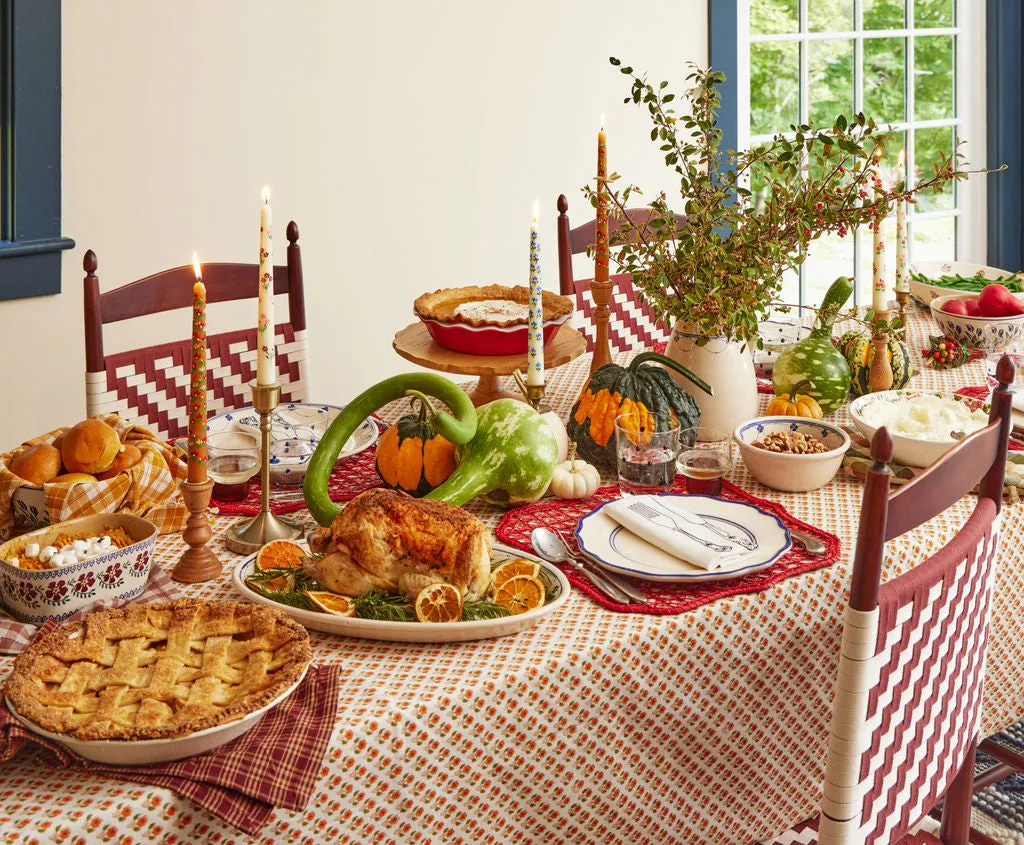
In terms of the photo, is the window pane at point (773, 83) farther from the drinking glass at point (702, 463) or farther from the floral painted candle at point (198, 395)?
the floral painted candle at point (198, 395)

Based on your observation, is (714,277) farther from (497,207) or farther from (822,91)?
(822,91)

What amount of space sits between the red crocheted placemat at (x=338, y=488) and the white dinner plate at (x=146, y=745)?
0.57m

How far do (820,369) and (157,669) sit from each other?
4.01 ft

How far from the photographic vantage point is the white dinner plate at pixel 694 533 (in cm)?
133

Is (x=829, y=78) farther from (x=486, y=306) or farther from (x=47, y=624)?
(x=47, y=624)

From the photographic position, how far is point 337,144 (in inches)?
122

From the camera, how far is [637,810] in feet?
4.14

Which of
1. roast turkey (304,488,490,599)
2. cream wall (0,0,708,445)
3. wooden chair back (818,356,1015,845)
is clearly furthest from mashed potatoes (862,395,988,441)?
cream wall (0,0,708,445)

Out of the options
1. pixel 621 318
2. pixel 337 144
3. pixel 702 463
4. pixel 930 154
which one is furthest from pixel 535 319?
pixel 930 154

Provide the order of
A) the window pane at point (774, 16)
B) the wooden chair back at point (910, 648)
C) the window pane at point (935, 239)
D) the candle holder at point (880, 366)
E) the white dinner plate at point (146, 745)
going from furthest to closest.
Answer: the window pane at point (935, 239), the window pane at point (774, 16), the candle holder at point (880, 366), the wooden chair back at point (910, 648), the white dinner plate at point (146, 745)

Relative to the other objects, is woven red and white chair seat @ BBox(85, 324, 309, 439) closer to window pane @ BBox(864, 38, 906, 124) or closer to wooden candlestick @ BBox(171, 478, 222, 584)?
wooden candlestick @ BBox(171, 478, 222, 584)

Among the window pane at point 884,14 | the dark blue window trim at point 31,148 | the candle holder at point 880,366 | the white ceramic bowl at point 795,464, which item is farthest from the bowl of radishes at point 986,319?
the window pane at point 884,14

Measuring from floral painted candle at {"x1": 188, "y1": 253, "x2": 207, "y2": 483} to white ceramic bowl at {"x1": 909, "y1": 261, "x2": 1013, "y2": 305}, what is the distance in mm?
1757

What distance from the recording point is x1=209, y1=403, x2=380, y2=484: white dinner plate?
64.7 inches
